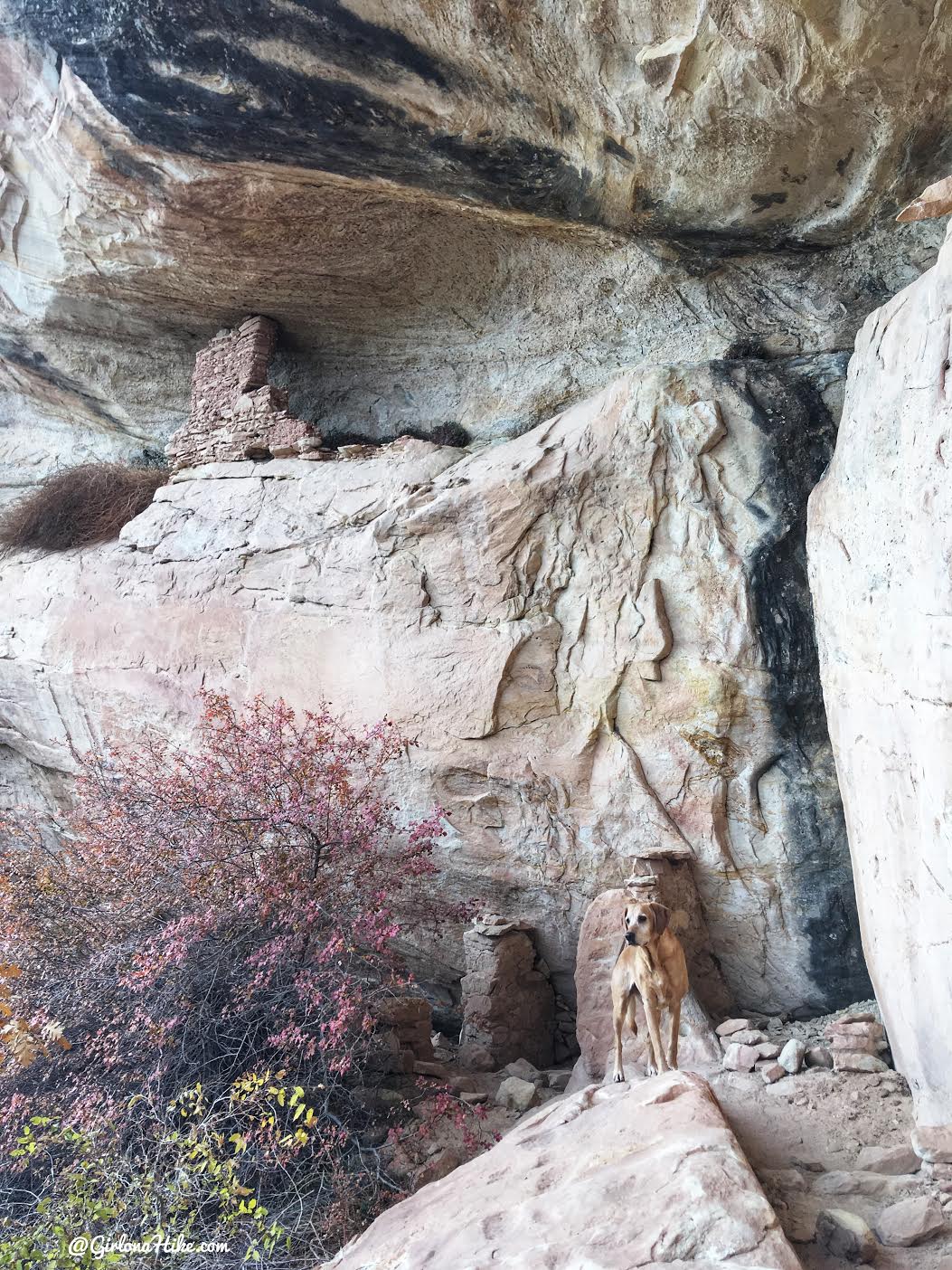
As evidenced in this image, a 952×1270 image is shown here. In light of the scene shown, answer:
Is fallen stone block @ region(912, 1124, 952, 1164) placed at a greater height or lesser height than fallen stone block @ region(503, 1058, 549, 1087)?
greater

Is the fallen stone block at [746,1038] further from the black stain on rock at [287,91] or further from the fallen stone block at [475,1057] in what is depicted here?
the black stain on rock at [287,91]

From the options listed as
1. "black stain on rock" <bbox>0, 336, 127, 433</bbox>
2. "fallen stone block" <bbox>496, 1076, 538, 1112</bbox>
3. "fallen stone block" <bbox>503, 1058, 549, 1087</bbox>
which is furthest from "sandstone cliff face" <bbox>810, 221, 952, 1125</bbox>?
"black stain on rock" <bbox>0, 336, 127, 433</bbox>

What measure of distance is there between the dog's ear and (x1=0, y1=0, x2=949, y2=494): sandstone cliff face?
3.35 m

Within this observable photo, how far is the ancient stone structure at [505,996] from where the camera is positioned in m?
5.20

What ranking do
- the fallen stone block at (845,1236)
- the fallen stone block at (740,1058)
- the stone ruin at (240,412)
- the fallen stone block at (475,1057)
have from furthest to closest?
the stone ruin at (240,412) → the fallen stone block at (475,1057) → the fallen stone block at (740,1058) → the fallen stone block at (845,1236)

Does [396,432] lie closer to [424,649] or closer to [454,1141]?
[424,649]

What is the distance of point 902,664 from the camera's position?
11.2ft

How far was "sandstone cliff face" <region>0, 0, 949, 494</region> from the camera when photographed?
4801 mm

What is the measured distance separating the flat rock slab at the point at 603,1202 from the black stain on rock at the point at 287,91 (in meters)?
5.09

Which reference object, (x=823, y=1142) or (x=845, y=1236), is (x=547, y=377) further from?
(x=845, y=1236)

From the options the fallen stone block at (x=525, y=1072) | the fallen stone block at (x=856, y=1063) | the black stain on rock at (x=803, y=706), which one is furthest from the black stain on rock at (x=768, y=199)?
the fallen stone block at (x=525, y=1072)

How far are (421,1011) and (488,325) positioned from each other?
517 cm

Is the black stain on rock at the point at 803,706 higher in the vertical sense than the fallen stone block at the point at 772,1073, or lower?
higher

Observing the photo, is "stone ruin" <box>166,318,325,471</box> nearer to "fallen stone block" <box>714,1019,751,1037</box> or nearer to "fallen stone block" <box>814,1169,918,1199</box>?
"fallen stone block" <box>714,1019,751,1037</box>
